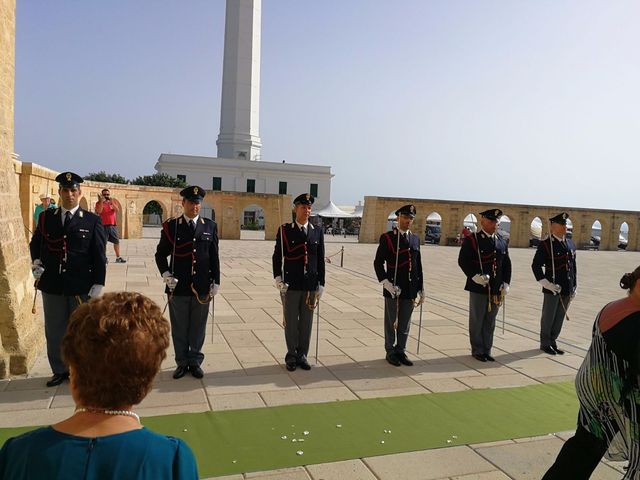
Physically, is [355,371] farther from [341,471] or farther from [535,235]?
[535,235]

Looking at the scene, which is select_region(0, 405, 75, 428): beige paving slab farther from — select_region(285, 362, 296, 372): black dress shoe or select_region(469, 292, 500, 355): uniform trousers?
select_region(469, 292, 500, 355): uniform trousers

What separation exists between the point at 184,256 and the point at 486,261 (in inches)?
146

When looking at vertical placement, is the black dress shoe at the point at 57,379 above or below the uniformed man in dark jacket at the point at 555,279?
below

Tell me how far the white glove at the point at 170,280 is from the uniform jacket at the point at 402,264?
91.4 inches

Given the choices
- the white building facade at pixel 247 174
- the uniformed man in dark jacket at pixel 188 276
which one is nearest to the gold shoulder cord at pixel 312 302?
the uniformed man in dark jacket at pixel 188 276

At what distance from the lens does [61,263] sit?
4883 mm

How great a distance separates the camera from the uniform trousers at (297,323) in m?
5.76

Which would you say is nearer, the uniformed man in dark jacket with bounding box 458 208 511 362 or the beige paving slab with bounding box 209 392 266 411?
the beige paving slab with bounding box 209 392 266 411

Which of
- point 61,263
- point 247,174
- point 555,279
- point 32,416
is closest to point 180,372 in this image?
point 32,416

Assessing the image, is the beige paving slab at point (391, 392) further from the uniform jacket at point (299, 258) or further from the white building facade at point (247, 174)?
the white building facade at point (247, 174)

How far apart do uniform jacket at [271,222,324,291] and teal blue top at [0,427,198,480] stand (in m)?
4.37

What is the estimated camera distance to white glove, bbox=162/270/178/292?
522cm

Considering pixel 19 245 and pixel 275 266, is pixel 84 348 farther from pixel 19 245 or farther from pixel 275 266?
pixel 19 245

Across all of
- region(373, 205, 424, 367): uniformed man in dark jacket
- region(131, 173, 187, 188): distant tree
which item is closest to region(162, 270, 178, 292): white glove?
region(373, 205, 424, 367): uniformed man in dark jacket
